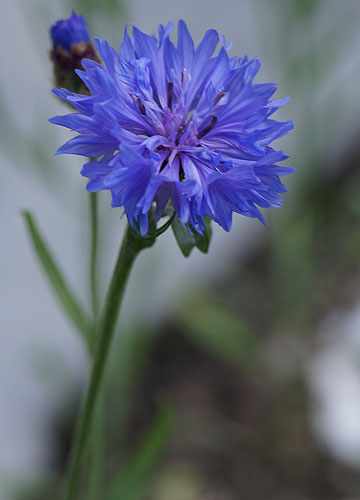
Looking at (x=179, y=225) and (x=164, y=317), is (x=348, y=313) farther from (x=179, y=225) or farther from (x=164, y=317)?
(x=179, y=225)

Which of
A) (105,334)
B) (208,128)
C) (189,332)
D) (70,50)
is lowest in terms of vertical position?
(189,332)

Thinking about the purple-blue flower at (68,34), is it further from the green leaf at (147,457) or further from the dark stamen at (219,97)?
the green leaf at (147,457)

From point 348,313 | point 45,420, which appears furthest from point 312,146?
point 45,420

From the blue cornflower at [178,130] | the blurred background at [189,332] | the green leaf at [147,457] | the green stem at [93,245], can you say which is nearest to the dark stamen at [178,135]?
the blue cornflower at [178,130]

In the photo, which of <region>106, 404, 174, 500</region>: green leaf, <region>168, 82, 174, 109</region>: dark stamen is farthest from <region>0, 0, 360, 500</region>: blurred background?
<region>168, 82, 174, 109</region>: dark stamen

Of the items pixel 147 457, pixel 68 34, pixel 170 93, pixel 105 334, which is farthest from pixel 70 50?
pixel 147 457

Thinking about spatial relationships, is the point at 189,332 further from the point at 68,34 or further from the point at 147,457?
the point at 68,34
